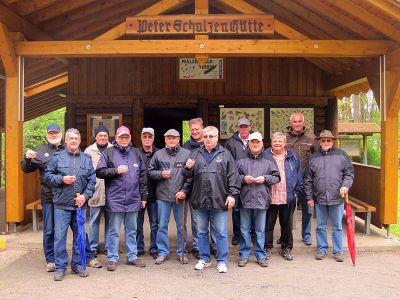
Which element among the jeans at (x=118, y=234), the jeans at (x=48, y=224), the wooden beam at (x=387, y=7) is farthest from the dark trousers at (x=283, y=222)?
the wooden beam at (x=387, y=7)

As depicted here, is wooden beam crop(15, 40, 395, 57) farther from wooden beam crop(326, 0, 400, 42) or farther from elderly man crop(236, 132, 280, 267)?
elderly man crop(236, 132, 280, 267)

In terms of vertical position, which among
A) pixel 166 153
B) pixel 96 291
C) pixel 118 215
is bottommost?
pixel 96 291

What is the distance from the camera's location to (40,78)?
1129 centimetres

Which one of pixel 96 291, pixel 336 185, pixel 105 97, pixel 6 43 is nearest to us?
pixel 96 291

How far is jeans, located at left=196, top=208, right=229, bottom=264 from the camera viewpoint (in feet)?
17.7

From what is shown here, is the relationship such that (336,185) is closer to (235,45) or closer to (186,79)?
(235,45)

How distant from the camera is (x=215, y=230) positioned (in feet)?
17.9

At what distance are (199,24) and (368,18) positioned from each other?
243cm

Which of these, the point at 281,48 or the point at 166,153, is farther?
the point at 281,48

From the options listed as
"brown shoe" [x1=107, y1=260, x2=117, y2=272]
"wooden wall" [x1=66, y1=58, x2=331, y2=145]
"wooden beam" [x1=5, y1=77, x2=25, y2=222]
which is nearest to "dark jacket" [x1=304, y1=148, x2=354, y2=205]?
"brown shoe" [x1=107, y1=260, x2=117, y2=272]

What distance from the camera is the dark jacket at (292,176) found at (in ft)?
19.0

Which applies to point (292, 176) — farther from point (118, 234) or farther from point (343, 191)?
point (118, 234)

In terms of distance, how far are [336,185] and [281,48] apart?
2271 mm

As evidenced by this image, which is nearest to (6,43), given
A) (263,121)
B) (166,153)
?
(166,153)
